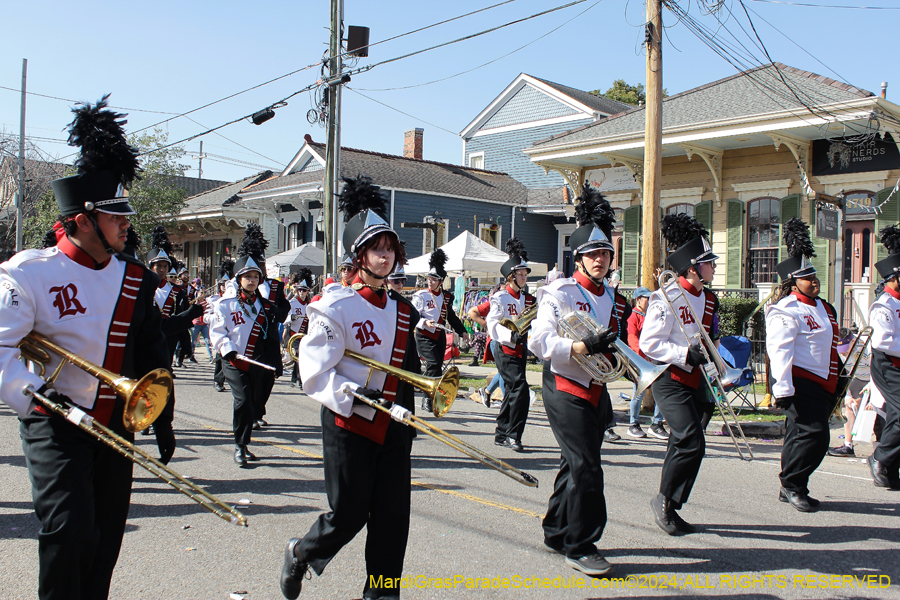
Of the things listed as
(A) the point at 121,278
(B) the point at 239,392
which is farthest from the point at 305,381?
(B) the point at 239,392

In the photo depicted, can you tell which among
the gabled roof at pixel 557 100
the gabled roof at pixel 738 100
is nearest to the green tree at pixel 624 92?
the gabled roof at pixel 557 100

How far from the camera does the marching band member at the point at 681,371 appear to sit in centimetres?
516

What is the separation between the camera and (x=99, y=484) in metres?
3.18

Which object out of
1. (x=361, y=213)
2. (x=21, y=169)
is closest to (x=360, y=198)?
(x=361, y=213)

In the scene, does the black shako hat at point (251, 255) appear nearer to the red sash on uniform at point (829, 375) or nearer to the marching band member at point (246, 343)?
the marching band member at point (246, 343)

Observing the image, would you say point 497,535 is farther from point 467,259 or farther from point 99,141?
point 467,259

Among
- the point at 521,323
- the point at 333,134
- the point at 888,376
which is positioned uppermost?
the point at 333,134

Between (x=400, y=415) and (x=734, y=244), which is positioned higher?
(x=734, y=244)

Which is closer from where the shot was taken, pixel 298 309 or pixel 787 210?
pixel 298 309

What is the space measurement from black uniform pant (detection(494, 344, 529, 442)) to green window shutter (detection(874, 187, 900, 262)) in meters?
10.3

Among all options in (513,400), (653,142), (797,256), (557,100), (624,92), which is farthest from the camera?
(624,92)

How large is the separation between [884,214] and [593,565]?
13656mm

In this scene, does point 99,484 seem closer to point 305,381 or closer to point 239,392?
point 305,381

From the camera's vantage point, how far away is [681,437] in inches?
204
